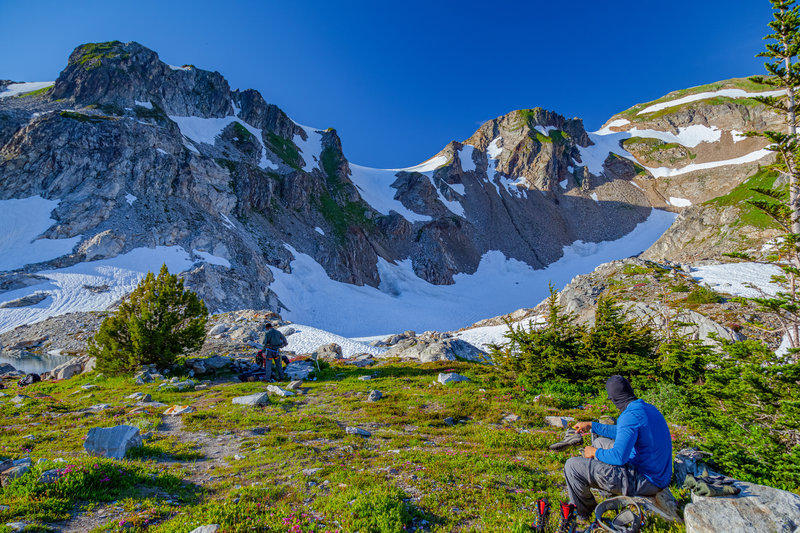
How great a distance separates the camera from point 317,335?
32219 mm

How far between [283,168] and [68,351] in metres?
61.9

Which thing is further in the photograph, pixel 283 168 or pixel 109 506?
pixel 283 168

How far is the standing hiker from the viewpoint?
54.5ft

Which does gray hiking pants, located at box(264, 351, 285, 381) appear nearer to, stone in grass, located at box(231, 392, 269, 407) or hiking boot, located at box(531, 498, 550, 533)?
stone in grass, located at box(231, 392, 269, 407)

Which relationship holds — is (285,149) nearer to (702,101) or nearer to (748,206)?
(748,206)

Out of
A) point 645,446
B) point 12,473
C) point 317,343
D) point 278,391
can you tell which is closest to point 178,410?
point 278,391

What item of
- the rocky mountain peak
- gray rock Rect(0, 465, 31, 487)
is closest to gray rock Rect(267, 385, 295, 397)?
gray rock Rect(0, 465, 31, 487)

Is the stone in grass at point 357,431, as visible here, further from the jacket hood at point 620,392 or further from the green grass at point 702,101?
the green grass at point 702,101

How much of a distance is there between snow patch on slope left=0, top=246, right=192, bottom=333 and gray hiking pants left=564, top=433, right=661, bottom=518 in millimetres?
48524

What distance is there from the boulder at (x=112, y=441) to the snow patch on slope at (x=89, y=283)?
134 feet

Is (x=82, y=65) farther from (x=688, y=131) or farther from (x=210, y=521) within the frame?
(x=688, y=131)

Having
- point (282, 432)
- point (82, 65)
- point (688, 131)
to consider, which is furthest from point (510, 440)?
point (688, 131)

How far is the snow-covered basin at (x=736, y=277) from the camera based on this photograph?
27156 millimetres

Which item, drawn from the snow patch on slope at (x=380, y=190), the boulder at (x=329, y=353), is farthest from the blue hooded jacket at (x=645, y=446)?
the snow patch on slope at (x=380, y=190)
